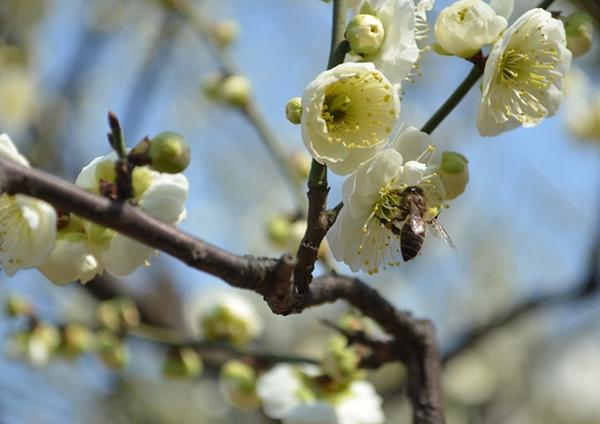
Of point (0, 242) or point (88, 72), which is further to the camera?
point (88, 72)

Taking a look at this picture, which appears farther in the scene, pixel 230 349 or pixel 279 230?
pixel 279 230

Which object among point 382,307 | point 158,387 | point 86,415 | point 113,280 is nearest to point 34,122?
point 113,280

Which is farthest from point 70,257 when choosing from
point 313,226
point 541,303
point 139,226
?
point 541,303

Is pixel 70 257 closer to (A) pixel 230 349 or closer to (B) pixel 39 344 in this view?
(A) pixel 230 349

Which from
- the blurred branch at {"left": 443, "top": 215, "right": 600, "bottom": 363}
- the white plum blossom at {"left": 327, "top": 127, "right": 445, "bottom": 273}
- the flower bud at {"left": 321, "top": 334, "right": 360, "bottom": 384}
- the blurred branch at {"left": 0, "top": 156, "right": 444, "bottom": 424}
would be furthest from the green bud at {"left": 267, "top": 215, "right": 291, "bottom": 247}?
the white plum blossom at {"left": 327, "top": 127, "right": 445, "bottom": 273}

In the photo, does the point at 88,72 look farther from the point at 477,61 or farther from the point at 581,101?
the point at 477,61

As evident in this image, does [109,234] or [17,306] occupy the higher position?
[17,306]

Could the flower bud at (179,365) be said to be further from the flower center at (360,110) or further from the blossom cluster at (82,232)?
the flower center at (360,110)
